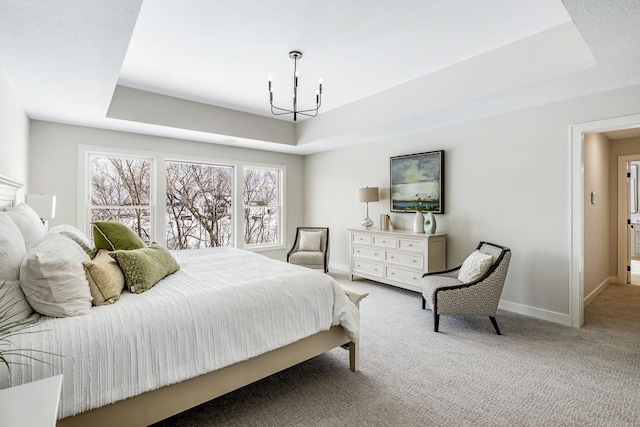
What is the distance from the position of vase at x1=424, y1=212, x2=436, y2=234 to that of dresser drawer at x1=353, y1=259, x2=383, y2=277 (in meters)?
0.88

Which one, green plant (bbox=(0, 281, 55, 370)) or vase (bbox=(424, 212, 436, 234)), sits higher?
vase (bbox=(424, 212, 436, 234))

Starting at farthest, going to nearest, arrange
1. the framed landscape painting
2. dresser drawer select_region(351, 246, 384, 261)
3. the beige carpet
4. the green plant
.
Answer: dresser drawer select_region(351, 246, 384, 261) → the framed landscape painting → the beige carpet → the green plant

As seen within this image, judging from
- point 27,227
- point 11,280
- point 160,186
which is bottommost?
point 11,280

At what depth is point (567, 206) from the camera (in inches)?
125

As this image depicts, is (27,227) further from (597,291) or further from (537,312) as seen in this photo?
(597,291)

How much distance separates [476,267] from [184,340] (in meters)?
2.73

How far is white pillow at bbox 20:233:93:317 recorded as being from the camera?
142 cm

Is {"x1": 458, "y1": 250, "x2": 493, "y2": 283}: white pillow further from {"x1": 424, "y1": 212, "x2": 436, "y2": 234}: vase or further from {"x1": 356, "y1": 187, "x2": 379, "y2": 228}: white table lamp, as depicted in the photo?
{"x1": 356, "y1": 187, "x2": 379, "y2": 228}: white table lamp

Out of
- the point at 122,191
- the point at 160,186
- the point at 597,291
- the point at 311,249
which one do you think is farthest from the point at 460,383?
the point at 122,191

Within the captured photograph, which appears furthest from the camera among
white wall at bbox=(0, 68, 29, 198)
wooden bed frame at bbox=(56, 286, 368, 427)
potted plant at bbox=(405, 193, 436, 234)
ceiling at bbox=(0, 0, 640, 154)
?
potted plant at bbox=(405, 193, 436, 234)

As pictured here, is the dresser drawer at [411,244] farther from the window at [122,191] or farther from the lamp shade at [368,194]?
the window at [122,191]

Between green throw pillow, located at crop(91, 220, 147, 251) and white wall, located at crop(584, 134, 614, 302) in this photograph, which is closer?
green throw pillow, located at crop(91, 220, 147, 251)

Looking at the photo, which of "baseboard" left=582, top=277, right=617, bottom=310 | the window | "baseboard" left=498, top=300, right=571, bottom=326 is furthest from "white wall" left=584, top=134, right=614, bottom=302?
the window

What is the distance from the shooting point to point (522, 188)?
11.5 ft
